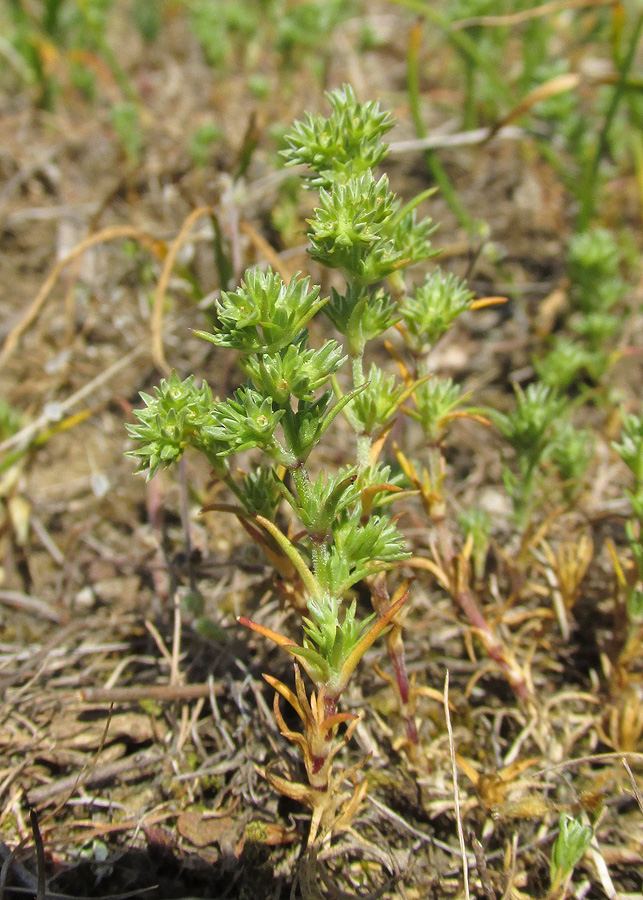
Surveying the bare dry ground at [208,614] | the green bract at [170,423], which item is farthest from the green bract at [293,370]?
the bare dry ground at [208,614]

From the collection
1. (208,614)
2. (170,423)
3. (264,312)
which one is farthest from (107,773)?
(264,312)

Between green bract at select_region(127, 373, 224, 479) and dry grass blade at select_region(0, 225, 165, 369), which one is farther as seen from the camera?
dry grass blade at select_region(0, 225, 165, 369)

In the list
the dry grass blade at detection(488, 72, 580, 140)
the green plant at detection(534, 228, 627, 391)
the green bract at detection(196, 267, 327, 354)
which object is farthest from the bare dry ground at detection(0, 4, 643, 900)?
the green bract at detection(196, 267, 327, 354)

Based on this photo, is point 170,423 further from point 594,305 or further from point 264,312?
point 594,305

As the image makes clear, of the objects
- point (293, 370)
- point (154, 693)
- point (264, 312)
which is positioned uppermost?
point (264, 312)

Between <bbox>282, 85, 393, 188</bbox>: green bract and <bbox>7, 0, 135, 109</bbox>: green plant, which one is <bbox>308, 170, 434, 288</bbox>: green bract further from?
<bbox>7, 0, 135, 109</bbox>: green plant

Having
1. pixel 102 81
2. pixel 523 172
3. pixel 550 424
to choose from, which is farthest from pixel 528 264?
pixel 102 81
